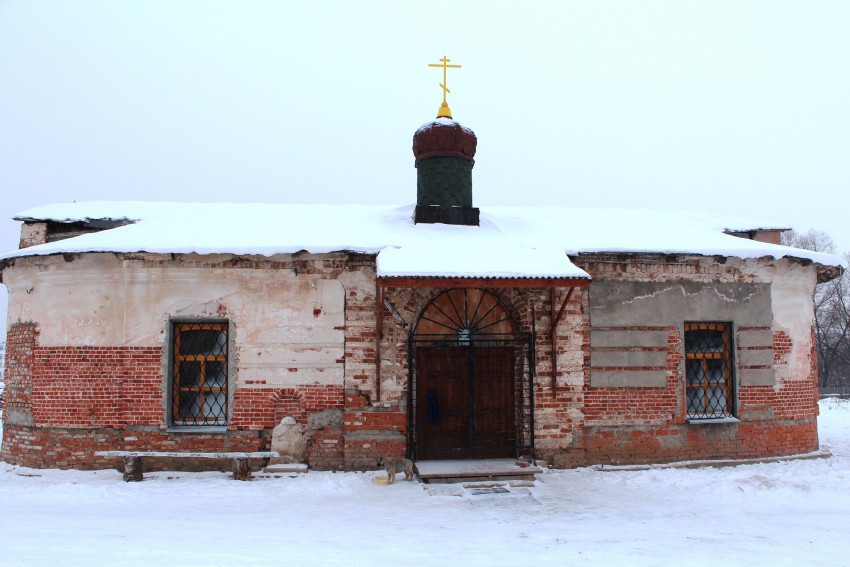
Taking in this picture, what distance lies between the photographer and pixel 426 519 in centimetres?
655

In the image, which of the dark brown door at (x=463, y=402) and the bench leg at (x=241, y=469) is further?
the dark brown door at (x=463, y=402)

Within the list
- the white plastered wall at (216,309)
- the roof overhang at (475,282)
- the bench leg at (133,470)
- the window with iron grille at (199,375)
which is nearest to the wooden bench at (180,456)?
the bench leg at (133,470)

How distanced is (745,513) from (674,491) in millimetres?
1102

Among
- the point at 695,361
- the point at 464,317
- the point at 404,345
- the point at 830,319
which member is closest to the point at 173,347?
the point at 404,345

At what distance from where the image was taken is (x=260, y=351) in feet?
29.0

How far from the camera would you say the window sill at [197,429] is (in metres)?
8.67

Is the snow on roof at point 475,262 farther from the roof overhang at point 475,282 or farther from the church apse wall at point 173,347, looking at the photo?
the church apse wall at point 173,347

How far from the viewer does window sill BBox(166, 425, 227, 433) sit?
867cm

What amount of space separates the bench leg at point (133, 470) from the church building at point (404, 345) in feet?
1.39

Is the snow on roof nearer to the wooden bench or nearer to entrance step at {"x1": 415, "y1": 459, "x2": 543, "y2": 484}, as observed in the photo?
entrance step at {"x1": 415, "y1": 459, "x2": 543, "y2": 484}

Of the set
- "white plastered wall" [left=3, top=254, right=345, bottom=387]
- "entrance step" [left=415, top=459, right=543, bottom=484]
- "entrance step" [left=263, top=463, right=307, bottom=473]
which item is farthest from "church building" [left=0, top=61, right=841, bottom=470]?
"entrance step" [left=415, top=459, right=543, bottom=484]

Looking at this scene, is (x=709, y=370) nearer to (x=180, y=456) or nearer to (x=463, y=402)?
(x=463, y=402)

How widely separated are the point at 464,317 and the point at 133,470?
16.5ft

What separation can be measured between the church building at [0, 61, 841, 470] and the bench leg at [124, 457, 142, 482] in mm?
423
